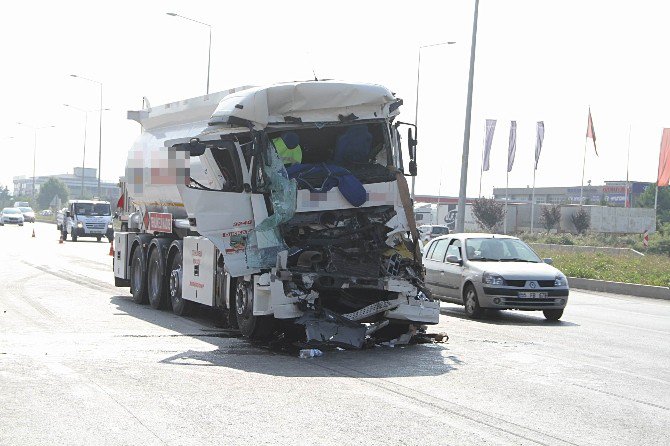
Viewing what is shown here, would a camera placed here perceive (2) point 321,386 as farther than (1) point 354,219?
No

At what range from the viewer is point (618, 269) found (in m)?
34.2

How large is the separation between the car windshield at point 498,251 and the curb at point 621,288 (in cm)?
994

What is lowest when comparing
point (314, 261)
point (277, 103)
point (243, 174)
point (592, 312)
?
point (592, 312)

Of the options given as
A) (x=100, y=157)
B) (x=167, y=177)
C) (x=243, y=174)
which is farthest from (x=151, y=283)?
(x=100, y=157)

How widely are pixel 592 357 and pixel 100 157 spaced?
66.2 metres

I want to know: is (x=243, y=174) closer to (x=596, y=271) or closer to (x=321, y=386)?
(x=321, y=386)

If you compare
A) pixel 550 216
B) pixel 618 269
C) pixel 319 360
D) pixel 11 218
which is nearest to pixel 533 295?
pixel 319 360

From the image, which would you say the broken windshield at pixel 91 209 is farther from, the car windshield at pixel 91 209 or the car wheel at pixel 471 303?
the car wheel at pixel 471 303

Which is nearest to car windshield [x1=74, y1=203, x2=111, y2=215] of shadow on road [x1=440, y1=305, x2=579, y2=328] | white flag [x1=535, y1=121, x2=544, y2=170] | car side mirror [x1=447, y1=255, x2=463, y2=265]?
white flag [x1=535, y1=121, x2=544, y2=170]

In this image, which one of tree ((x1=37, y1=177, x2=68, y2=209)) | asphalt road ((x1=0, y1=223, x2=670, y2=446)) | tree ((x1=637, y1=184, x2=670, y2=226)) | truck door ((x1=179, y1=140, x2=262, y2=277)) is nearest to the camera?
asphalt road ((x1=0, y1=223, x2=670, y2=446))

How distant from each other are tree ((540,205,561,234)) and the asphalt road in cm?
6966

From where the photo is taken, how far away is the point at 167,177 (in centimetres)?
1733

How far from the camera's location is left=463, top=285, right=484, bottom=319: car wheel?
18609 mm

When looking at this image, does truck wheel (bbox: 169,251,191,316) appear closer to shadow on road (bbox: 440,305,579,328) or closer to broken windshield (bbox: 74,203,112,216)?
shadow on road (bbox: 440,305,579,328)
